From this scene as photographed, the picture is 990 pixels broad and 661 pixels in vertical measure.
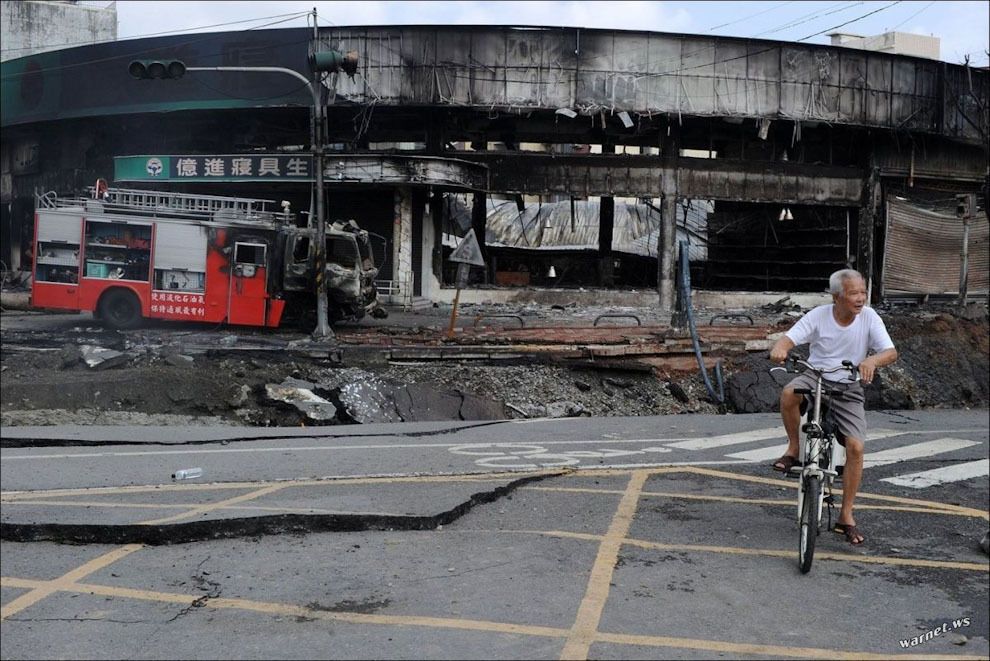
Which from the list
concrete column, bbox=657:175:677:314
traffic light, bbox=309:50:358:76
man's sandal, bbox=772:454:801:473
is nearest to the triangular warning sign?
traffic light, bbox=309:50:358:76

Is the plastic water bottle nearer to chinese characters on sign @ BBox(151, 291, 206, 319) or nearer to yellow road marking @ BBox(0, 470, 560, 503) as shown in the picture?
yellow road marking @ BBox(0, 470, 560, 503)

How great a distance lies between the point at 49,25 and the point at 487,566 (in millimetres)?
50061

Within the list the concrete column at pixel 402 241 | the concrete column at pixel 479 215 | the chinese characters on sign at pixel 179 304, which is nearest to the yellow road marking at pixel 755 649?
the chinese characters on sign at pixel 179 304

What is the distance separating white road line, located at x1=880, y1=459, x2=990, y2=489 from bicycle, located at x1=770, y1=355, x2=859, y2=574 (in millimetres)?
2570

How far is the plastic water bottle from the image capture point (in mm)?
8828

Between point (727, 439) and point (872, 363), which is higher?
point (872, 363)

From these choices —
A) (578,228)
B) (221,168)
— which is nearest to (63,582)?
(221,168)

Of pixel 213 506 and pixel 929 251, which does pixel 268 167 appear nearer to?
pixel 929 251

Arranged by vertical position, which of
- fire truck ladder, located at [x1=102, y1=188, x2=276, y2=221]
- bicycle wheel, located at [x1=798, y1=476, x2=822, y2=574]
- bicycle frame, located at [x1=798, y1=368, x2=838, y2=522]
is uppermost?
fire truck ladder, located at [x1=102, y1=188, x2=276, y2=221]

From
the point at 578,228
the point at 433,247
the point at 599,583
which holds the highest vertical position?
the point at 578,228

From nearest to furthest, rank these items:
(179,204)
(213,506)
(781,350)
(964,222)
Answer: (781,350), (213,506), (179,204), (964,222)

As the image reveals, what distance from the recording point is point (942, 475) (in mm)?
9367

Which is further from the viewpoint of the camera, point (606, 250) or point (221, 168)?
point (606, 250)

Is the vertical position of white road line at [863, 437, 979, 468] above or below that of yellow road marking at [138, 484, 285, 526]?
above
